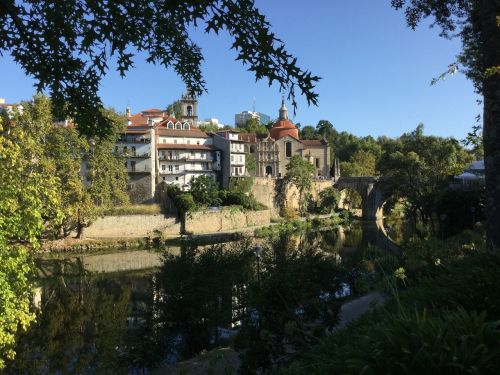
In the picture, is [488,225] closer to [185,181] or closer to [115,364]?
[115,364]

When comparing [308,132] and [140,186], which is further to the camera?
[308,132]

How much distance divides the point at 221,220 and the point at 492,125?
39.0 metres

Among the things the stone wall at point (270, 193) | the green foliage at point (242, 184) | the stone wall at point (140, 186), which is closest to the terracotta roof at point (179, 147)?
the stone wall at point (140, 186)

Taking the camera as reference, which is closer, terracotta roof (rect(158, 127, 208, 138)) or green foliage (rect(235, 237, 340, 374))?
green foliage (rect(235, 237, 340, 374))

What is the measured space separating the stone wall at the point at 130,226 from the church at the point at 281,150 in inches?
1063

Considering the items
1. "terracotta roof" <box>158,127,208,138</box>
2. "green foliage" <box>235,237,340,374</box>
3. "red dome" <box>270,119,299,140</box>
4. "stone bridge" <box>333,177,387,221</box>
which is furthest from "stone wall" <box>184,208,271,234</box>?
"green foliage" <box>235,237,340,374</box>

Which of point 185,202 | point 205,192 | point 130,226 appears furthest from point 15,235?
point 205,192

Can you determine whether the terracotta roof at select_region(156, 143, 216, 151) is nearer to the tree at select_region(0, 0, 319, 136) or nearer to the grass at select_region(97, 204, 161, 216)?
the grass at select_region(97, 204, 161, 216)

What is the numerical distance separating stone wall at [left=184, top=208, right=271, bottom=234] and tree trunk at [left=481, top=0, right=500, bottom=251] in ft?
120

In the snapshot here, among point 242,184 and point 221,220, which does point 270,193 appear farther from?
point 221,220

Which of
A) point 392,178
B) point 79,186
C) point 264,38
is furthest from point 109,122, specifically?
point 392,178

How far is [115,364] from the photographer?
431 inches

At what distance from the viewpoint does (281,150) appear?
70.6m

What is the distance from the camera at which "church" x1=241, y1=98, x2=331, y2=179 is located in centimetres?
6894
